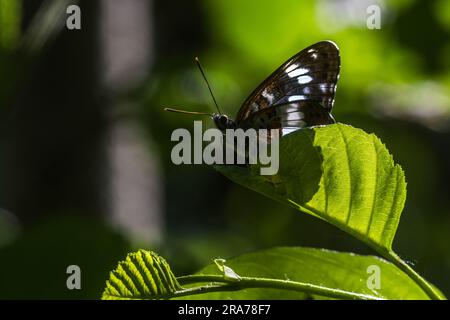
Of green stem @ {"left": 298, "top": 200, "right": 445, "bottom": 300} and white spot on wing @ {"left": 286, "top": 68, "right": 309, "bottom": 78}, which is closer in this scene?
green stem @ {"left": 298, "top": 200, "right": 445, "bottom": 300}

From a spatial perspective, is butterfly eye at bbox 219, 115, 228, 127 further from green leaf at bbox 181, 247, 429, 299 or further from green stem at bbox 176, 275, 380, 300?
green stem at bbox 176, 275, 380, 300

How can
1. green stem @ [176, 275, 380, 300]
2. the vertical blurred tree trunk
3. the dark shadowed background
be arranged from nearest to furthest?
1. green stem @ [176, 275, 380, 300]
2. the dark shadowed background
3. the vertical blurred tree trunk

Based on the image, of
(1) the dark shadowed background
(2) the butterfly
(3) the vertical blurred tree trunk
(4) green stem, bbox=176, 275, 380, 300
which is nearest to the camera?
(4) green stem, bbox=176, 275, 380, 300

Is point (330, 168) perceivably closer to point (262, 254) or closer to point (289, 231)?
point (262, 254)

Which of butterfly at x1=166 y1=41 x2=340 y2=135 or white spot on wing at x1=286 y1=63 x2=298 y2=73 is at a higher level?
white spot on wing at x1=286 y1=63 x2=298 y2=73

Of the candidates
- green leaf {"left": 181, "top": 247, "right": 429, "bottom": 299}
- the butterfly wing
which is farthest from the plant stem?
the butterfly wing

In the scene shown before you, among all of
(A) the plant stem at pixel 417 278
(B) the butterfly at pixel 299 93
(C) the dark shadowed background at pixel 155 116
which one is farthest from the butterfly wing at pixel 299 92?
(C) the dark shadowed background at pixel 155 116
